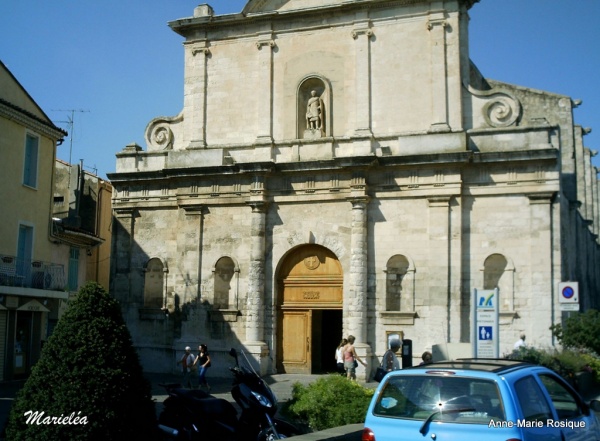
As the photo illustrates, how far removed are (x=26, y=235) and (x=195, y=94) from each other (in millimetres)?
7911

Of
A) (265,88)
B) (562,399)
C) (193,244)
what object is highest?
(265,88)

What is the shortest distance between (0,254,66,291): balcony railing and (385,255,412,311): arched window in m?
11.8

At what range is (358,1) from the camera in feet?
83.7

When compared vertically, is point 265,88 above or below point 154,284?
above

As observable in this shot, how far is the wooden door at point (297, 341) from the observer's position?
83.1 feet

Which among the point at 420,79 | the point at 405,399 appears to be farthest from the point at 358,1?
the point at 405,399

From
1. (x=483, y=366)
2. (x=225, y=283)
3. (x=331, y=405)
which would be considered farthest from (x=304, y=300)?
(x=483, y=366)

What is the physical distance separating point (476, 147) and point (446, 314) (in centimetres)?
552

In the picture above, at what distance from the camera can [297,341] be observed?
2558cm

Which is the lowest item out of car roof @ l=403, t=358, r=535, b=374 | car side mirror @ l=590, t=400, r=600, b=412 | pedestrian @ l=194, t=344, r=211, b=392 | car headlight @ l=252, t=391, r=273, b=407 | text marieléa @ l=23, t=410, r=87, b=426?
pedestrian @ l=194, t=344, r=211, b=392

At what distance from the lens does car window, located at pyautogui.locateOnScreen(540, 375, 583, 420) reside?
26.9 feet

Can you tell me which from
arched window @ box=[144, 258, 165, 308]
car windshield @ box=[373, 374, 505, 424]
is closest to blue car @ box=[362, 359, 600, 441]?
car windshield @ box=[373, 374, 505, 424]

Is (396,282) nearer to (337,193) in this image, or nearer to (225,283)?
(337,193)

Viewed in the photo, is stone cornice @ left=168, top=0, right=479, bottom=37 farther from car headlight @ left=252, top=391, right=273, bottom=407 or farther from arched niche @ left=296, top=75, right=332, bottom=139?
car headlight @ left=252, top=391, right=273, bottom=407
